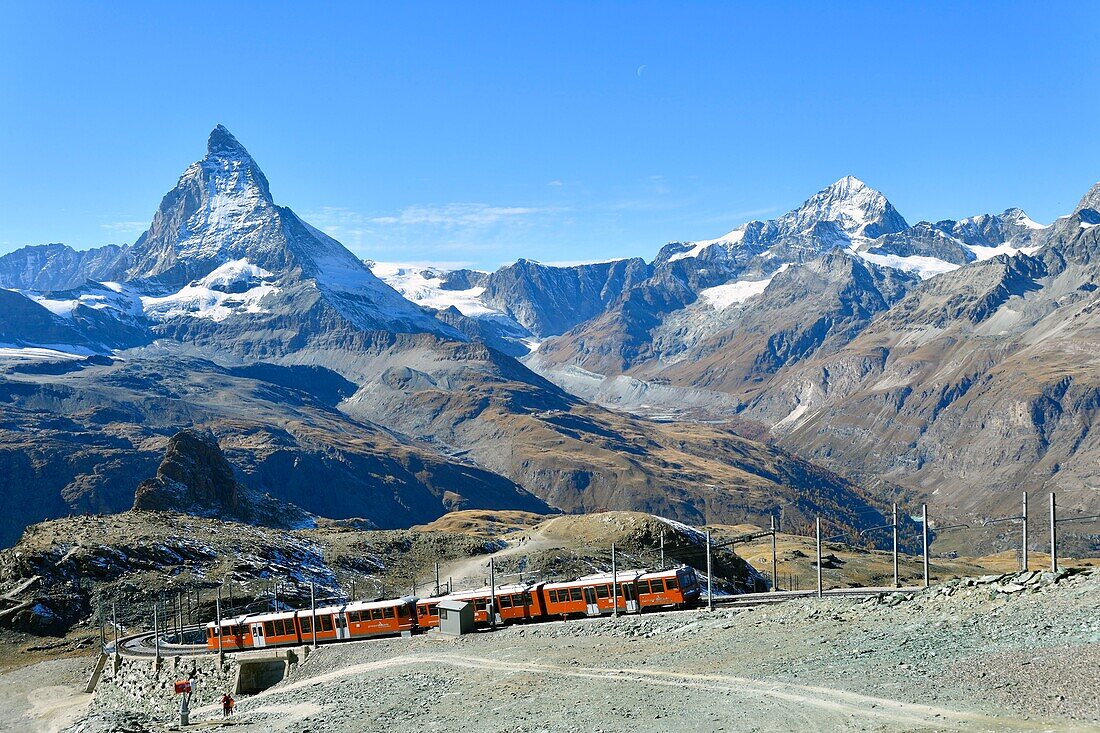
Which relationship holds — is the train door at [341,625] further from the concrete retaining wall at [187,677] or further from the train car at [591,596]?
the train car at [591,596]

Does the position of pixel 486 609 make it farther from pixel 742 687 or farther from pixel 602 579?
pixel 742 687

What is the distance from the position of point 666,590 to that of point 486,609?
12931mm

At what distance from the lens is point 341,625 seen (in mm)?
79812

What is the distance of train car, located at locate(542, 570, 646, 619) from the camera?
74688mm

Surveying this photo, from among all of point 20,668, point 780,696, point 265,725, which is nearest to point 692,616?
point 780,696

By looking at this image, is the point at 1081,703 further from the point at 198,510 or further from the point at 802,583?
the point at 198,510

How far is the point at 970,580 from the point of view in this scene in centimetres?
5894

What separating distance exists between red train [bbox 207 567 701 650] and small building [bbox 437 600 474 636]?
1666 millimetres

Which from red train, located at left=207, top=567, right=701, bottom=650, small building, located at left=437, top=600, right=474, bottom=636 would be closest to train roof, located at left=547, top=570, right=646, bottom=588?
red train, located at left=207, top=567, right=701, bottom=650

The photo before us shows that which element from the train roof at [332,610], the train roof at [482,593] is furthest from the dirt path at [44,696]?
the train roof at [482,593]

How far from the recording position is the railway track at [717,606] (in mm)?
70125

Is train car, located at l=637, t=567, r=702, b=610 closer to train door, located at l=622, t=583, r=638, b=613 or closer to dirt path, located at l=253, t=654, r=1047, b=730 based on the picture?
train door, located at l=622, t=583, r=638, b=613

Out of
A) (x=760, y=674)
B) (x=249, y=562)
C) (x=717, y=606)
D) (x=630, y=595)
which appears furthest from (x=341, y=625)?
(x=249, y=562)

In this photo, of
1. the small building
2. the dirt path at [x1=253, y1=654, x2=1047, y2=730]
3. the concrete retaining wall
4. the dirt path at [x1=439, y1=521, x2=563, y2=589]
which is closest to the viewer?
the dirt path at [x1=253, y1=654, x2=1047, y2=730]
